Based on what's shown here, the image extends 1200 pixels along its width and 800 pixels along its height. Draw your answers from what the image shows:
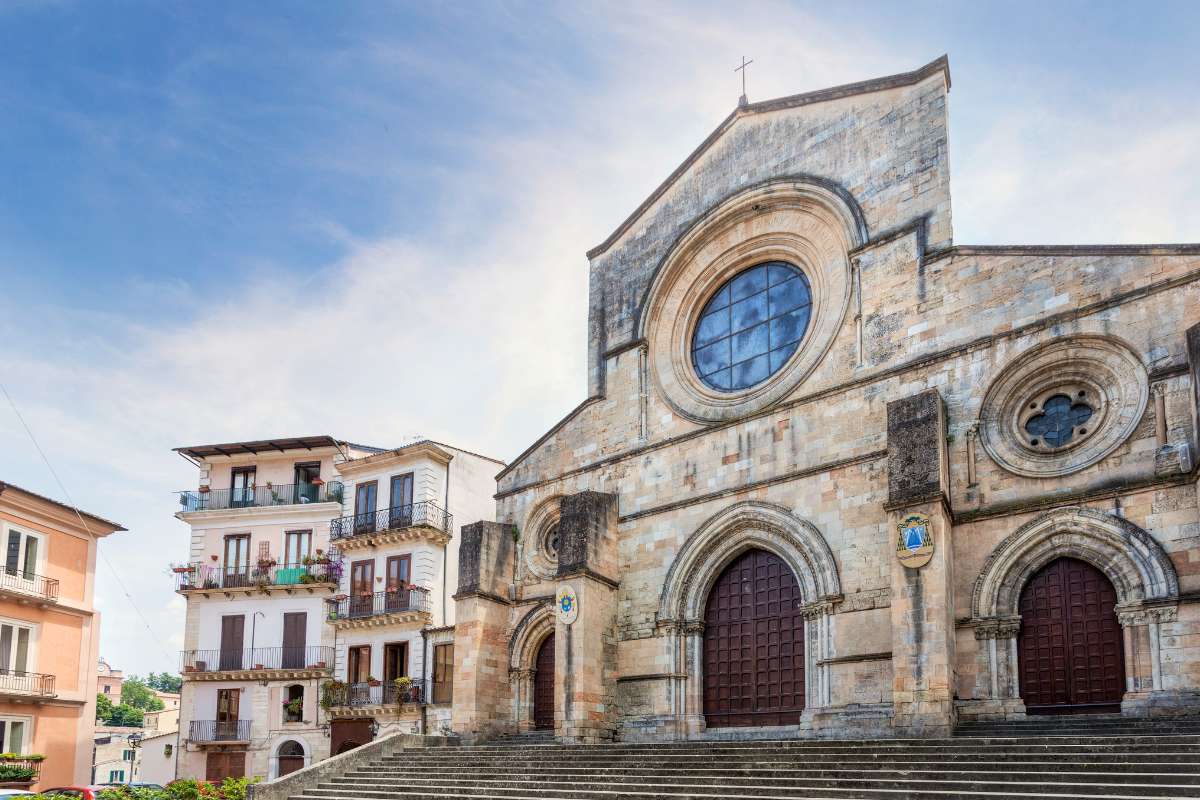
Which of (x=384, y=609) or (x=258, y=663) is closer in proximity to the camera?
(x=384, y=609)

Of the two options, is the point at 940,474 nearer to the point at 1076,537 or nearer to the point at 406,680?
the point at 1076,537

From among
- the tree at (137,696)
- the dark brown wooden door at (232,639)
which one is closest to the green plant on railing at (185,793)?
the dark brown wooden door at (232,639)

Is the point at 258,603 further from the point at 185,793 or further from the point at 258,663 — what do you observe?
the point at 185,793

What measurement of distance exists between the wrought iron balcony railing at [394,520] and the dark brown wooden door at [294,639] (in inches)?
100

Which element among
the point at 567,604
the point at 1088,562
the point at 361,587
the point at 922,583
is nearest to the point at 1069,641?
the point at 1088,562

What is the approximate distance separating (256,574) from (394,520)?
17.1ft

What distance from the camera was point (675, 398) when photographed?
→ 74.7ft

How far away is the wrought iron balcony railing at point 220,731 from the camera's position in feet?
103

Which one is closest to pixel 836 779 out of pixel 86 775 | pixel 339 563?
pixel 339 563

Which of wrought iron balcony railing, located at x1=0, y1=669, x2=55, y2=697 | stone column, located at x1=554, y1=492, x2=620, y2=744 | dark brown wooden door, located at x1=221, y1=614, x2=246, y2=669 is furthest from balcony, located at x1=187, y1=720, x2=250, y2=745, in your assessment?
stone column, located at x1=554, y1=492, x2=620, y2=744

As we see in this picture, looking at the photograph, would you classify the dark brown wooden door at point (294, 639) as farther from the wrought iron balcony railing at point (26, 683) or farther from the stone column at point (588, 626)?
the stone column at point (588, 626)

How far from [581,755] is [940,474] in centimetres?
759

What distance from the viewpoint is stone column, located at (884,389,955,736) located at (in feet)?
52.4

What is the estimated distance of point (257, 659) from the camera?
105 ft
